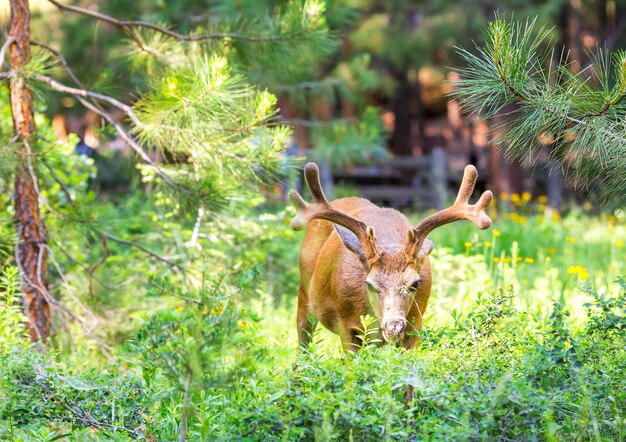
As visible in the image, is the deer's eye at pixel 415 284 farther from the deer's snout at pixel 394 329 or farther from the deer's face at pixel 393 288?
the deer's snout at pixel 394 329

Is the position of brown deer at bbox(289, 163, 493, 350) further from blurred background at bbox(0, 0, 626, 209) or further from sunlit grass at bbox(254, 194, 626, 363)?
blurred background at bbox(0, 0, 626, 209)

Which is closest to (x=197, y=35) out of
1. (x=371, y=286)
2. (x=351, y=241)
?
(x=351, y=241)

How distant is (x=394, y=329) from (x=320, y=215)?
90 cm

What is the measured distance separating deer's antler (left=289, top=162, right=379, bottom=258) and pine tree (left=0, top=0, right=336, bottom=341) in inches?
24.0

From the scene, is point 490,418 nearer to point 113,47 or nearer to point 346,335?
point 346,335

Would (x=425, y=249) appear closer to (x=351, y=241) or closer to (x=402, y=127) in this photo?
(x=351, y=241)

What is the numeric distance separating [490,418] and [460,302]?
10.7 feet

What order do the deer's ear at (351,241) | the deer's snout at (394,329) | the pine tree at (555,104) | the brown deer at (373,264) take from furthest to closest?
the deer's ear at (351,241)
the brown deer at (373,264)
the deer's snout at (394,329)
the pine tree at (555,104)

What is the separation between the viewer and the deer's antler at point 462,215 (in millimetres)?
4719

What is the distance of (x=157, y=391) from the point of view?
3.75 m

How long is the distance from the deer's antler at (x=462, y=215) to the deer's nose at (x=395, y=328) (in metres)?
0.54

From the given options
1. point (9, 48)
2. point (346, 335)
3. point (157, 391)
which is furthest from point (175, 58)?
point (157, 391)

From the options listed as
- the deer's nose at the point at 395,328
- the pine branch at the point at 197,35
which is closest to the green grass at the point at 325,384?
the deer's nose at the point at 395,328

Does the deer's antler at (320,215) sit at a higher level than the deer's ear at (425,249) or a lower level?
higher
